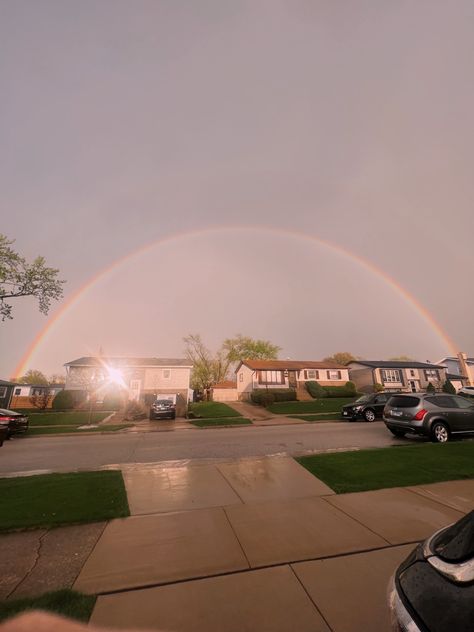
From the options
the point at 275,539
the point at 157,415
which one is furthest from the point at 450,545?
the point at 157,415

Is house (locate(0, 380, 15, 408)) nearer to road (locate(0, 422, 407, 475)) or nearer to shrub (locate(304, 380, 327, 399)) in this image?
road (locate(0, 422, 407, 475))

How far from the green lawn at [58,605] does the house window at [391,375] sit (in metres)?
52.8

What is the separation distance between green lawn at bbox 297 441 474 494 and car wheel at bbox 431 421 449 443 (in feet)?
4.08

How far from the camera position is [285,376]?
42719 mm

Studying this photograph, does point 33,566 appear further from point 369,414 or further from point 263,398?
point 263,398

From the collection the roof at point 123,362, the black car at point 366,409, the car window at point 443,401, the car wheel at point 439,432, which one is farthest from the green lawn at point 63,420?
the car window at point 443,401

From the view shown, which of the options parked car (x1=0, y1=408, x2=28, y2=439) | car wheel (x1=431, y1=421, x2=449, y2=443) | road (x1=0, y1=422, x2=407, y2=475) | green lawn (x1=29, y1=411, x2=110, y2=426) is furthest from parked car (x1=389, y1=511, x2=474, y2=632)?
green lawn (x1=29, y1=411, x2=110, y2=426)

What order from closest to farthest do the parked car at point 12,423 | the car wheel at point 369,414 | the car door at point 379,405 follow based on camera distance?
the parked car at point 12,423 < the car wheel at point 369,414 < the car door at point 379,405

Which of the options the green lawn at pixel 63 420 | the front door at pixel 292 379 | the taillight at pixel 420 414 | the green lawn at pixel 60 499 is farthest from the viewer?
the front door at pixel 292 379

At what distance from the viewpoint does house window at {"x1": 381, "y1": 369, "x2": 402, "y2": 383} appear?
164 ft

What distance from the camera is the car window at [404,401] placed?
1164cm

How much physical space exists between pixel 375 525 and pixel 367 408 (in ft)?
52.8

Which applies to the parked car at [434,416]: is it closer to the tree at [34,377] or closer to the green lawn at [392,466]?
the green lawn at [392,466]

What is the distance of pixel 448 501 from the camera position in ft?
19.0
